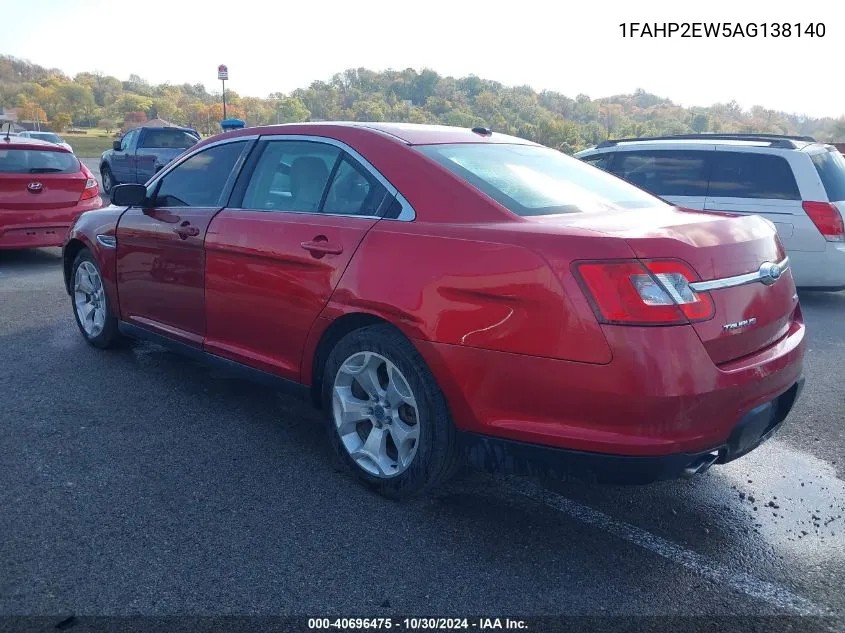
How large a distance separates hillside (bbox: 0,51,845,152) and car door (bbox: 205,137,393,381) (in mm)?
970

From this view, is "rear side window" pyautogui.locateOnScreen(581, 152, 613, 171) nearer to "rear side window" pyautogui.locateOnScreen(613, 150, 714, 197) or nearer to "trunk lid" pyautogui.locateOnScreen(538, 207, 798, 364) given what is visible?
"rear side window" pyautogui.locateOnScreen(613, 150, 714, 197)

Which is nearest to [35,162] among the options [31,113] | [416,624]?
[416,624]

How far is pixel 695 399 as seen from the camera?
2.57 meters

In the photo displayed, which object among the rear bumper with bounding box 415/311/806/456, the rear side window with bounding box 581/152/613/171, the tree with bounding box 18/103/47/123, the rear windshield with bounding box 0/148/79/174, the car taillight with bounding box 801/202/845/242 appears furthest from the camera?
the tree with bounding box 18/103/47/123

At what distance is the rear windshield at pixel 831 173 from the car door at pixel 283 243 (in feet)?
17.8

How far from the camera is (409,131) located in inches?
148

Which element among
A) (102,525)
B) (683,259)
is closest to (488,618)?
(683,259)

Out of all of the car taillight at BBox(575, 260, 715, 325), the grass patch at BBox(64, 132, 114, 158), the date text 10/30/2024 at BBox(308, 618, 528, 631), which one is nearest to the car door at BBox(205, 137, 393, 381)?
the car taillight at BBox(575, 260, 715, 325)

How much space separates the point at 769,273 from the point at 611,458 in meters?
1.02

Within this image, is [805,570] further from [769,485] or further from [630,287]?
[630,287]

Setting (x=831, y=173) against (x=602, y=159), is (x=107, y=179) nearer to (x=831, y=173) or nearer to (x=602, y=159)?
(x=602, y=159)

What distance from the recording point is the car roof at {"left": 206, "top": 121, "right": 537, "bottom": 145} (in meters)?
3.62

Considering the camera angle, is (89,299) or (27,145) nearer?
(89,299)

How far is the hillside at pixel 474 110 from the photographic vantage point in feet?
65.1
